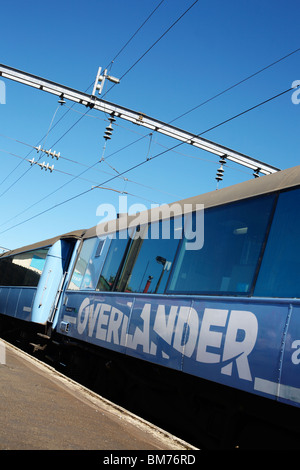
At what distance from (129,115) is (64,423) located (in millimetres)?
10327

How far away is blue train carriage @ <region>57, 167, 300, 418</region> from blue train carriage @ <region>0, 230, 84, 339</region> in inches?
154

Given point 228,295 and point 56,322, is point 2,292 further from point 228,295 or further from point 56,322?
point 228,295

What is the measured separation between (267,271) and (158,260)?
8.48ft

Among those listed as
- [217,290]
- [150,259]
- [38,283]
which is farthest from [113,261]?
[38,283]

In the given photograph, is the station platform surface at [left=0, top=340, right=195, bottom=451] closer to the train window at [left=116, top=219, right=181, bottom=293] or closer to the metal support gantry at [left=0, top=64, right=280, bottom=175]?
the train window at [left=116, top=219, right=181, bottom=293]

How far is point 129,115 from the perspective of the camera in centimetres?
1443

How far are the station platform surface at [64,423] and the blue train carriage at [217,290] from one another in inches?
31.8

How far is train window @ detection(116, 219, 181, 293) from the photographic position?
7383 mm

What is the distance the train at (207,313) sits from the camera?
194 inches

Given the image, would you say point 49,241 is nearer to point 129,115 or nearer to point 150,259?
point 129,115

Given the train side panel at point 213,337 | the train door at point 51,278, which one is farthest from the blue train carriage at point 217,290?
the train door at point 51,278

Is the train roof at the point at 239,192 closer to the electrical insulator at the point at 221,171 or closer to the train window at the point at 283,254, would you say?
the train window at the point at 283,254

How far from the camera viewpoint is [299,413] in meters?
4.68

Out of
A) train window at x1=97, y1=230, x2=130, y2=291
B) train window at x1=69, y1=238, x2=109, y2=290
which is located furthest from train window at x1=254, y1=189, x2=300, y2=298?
train window at x1=69, y1=238, x2=109, y2=290
